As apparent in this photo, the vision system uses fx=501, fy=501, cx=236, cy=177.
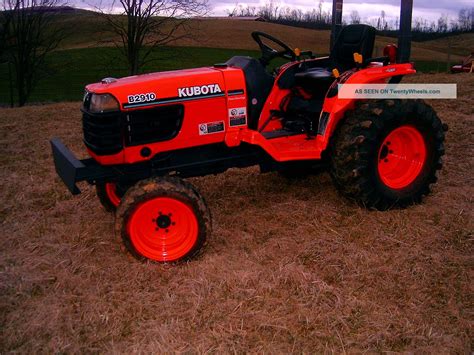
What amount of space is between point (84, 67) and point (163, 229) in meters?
29.8

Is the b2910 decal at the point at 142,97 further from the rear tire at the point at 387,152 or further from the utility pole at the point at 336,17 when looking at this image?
the utility pole at the point at 336,17

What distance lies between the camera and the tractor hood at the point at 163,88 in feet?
12.0

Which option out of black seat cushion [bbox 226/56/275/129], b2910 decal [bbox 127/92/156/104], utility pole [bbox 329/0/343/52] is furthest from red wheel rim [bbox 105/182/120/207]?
utility pole [bbox 329/0/343/52]

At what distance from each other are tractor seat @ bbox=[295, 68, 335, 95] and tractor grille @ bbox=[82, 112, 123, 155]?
1692 mm

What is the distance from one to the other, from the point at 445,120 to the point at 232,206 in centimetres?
415

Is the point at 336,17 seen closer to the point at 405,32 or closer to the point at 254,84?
the point at 405,32

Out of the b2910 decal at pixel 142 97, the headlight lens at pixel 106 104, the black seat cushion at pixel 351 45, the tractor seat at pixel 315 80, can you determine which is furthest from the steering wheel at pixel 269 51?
the headlight lens at pixel 106 104

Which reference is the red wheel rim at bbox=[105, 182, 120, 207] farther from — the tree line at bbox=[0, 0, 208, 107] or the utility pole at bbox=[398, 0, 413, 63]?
the tree line at bbox=[0, 0, 208, 107]

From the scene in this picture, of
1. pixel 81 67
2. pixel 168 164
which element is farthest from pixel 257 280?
pixel 81 67

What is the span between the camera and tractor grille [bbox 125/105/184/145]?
3748 mm

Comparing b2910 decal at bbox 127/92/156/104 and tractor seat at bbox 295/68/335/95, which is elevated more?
tractor seat at bbox 295/68/335/95

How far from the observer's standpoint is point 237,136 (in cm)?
407

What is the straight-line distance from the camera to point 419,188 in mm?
4492

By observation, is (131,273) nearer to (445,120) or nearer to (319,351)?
(319,351)
